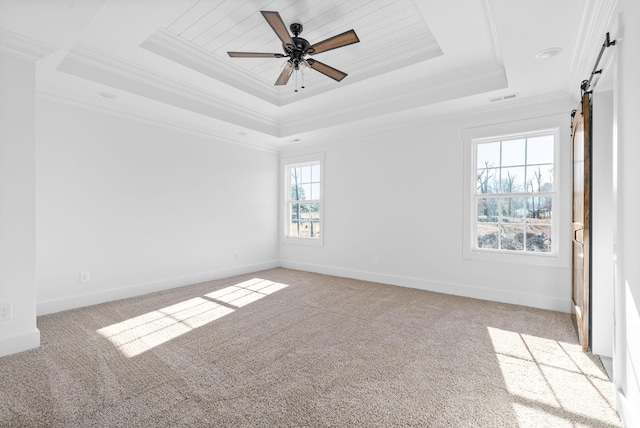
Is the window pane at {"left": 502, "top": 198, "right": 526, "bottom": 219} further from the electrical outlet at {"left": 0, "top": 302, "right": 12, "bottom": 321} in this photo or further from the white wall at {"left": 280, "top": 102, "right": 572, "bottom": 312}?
the electrical outlet at {"left": 0, "top": 302, "right": 12, "bottom": 321}

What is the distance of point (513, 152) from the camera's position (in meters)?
3.95

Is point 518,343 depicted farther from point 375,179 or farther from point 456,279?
point 375,179

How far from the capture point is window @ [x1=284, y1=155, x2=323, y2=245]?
5816mm

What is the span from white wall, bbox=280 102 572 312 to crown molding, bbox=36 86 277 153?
1.61 m

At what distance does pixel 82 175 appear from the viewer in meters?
3.67

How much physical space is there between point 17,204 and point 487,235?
5006mm

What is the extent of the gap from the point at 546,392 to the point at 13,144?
4.33m

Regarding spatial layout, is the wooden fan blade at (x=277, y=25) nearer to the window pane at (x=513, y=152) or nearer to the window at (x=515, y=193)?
the window at (x=515, y=193)

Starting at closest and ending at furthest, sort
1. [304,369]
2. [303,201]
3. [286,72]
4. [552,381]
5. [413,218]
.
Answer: [552,381] → [304,369] → [286,72] → [413,218] → [303,201]

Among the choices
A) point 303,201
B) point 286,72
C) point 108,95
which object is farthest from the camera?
point 303,201

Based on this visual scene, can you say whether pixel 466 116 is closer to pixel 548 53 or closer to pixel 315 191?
pixel 548 53

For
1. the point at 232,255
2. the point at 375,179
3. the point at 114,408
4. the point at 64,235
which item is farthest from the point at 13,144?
the point at 375,179

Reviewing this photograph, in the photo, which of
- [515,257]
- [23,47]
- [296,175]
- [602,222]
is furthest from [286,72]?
[515,257]

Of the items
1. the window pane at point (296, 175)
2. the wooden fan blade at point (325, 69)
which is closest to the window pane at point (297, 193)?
the window pane at point (296, 175)
